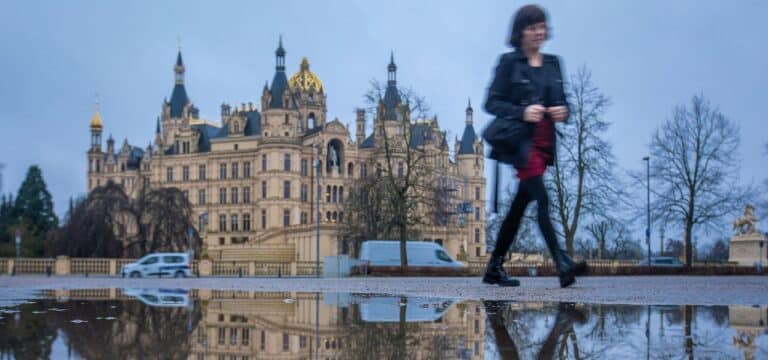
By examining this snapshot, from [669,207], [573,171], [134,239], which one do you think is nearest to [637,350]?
[573,171]

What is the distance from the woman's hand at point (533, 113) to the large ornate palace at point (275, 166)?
63.1 m

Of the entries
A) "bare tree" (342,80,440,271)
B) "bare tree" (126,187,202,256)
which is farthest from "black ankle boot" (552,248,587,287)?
"bare tree" (126,187,202,256)

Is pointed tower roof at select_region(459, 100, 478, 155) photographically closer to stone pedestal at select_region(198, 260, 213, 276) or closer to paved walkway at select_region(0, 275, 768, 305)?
stone pedestal at select_region(198, 260, 213, 276)

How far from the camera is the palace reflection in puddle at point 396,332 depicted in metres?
3.13

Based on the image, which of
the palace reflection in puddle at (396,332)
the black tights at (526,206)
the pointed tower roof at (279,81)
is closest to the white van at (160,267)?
the black tights at (526,206)

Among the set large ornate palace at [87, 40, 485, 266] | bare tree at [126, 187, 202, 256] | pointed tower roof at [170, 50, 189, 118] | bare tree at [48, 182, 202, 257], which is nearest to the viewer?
bare tree at [48, 182, 202, 257]

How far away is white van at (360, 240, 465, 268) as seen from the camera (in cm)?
3555

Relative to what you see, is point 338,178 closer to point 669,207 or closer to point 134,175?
point 134,175

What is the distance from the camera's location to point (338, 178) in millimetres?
84625

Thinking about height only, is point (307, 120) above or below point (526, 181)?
above

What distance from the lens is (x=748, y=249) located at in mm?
48969

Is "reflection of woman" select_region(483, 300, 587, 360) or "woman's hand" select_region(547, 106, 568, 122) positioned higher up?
"woman's hand" select_region(547, 106, 568, 122)

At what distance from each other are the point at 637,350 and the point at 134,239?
158 ft

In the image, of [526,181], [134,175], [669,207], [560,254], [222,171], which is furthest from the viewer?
[134,175]
